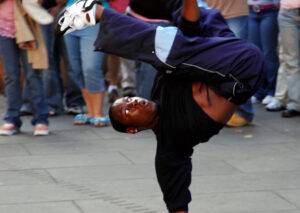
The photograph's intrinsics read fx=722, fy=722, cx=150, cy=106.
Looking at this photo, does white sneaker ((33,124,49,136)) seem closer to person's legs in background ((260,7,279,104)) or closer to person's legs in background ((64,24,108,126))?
person's legs in background ((64,24,108,126))

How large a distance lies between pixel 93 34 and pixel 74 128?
108 cm

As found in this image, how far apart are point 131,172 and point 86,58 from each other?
88.1 inches

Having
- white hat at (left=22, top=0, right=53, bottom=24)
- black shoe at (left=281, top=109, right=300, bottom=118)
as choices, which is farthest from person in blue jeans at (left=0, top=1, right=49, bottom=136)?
black shoe at (left=281, top=109, right=300, bottom=118)

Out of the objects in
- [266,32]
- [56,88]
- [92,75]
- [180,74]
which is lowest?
[56,88]

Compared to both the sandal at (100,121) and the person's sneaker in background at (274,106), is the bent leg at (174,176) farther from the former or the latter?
the person's sneaker in background at (274,106)

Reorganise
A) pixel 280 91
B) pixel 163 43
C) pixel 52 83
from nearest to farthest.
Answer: pixel 163 43 < pixel 52 83 < pixel 280 91

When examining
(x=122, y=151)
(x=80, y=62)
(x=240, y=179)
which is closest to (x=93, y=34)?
(x=80, y=62)

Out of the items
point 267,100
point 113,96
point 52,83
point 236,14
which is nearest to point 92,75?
point 52,83

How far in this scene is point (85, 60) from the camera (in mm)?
8000

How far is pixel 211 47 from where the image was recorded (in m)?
4.01

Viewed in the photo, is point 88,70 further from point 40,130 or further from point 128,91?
point 128,91

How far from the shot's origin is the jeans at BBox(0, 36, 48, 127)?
739cm

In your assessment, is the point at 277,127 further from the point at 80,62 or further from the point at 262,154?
the point at 80,62

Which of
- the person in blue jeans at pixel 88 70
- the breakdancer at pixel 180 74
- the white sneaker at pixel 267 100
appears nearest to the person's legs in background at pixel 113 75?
the person in blue jeans at pixel 88 70
